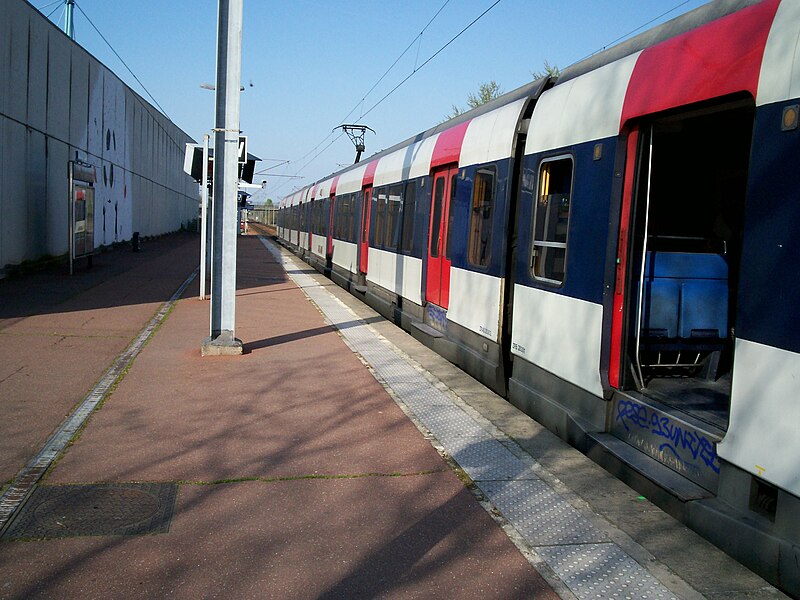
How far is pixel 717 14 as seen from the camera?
5316mm

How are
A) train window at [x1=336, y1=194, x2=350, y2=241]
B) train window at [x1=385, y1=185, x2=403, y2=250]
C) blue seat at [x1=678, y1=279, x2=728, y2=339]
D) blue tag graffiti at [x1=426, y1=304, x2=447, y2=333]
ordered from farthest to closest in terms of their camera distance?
train window at [x1=336, y1=194, x2=350, y2=241] → train window at [x1=385, y1=185, x2=403, y2=250] → blue tag graffiti at [x1=426, y1=304, x2=447, y2=333] → blue seat at [x1=678, y1=279, x2=728, y2=339]

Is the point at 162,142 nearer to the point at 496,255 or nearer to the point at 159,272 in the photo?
the point at 159,272

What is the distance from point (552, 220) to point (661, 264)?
1.11 metres

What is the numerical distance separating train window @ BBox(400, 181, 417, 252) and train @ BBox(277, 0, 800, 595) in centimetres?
249

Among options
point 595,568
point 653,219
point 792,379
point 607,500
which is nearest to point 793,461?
point 792,379

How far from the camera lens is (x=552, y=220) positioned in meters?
7.00

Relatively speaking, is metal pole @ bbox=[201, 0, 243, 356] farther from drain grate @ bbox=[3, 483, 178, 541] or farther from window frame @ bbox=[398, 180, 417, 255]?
drain grate @ bbox=[3, 483, 178, 541]

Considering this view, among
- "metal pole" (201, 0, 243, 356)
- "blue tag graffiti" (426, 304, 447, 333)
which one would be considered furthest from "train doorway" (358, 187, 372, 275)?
"metal pole" (201, 0, 243, 356)

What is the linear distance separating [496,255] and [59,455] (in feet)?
15.0

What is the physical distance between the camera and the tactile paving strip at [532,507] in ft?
13.7

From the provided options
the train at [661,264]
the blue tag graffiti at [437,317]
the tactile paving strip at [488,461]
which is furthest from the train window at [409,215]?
the tactile paving strip at [488,461]

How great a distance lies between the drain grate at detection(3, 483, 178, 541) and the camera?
4605 mm

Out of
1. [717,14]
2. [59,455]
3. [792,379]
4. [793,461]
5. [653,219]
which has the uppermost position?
[717,14]

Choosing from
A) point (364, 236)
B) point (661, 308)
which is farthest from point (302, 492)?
point (364, 236)
